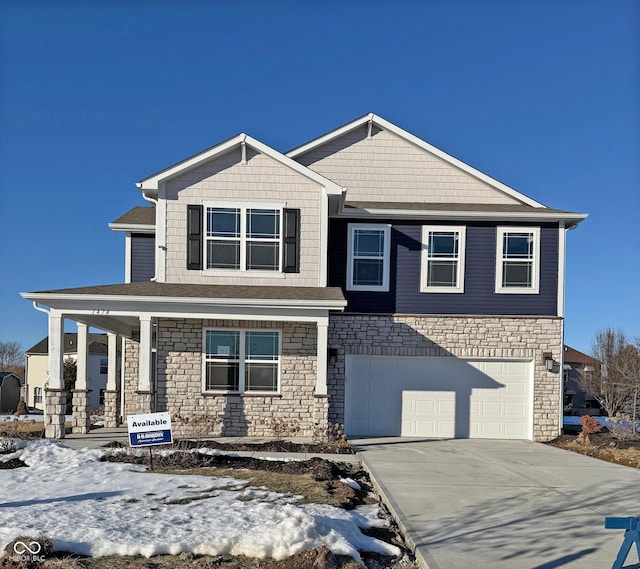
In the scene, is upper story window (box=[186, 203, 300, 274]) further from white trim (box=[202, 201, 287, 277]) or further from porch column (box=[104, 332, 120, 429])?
porch column (box=[104, 332, 120, 429])

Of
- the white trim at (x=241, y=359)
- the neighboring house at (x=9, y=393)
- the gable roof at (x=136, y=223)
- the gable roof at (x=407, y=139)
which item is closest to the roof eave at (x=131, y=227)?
the gable roof at (x=136, y=223)

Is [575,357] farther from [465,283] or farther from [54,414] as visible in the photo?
[54,414]

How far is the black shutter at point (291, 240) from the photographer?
1348 cm

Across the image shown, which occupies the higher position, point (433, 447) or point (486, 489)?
point (486, 489)

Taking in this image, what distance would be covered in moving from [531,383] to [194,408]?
834cm

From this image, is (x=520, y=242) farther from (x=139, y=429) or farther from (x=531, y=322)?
(x=139, y=429)

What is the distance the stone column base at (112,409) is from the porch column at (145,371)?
2.99 meters

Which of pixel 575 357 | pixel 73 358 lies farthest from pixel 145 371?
pixel 575 357

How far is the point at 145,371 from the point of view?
12.1 metres

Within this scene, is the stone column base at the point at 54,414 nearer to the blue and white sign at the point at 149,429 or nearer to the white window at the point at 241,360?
the white window at the point at 241,360

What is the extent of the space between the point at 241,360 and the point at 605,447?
→ 843cm

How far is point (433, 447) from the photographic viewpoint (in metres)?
12.6

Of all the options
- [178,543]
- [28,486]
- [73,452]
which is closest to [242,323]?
[73,452]

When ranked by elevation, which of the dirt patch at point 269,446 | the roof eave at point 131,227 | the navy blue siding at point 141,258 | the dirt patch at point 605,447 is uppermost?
the roof eave at point 131,227
